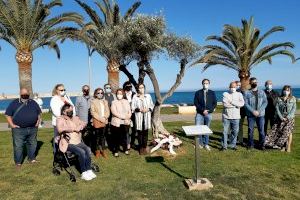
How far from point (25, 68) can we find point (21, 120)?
13835 millimetres

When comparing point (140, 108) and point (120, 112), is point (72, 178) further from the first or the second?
point (140, 108)

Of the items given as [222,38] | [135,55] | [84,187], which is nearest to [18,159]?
[84,187]

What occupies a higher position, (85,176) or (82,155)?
(82,155)

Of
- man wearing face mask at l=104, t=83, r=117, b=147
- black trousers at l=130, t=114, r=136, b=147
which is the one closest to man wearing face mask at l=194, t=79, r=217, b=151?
black trousers at l=130, t=114, r=136, b=147

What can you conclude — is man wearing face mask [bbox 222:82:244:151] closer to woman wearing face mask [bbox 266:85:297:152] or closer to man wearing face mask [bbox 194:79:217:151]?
man wearing face mask [bbox 194:79:217:151]

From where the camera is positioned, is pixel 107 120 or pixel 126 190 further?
pixel 107 120

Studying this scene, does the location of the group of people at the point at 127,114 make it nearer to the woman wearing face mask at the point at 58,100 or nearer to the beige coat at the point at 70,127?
the woman wearing face mask at the point at 58,100

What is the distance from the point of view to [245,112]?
39.8 feet

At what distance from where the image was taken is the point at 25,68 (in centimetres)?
2267

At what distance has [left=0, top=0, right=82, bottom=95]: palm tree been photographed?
20766 millimetres

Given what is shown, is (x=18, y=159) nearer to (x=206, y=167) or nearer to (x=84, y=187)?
(x=84, y=187)

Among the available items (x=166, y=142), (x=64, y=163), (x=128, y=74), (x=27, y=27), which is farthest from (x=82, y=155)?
(x=27, y=27)

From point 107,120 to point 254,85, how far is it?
15.3 ft

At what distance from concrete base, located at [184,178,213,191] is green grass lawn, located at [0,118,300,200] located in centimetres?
15
